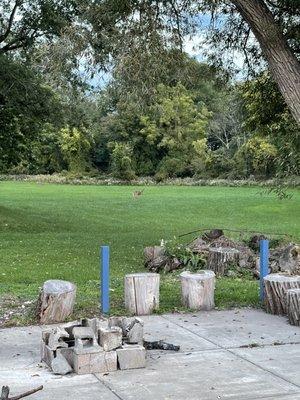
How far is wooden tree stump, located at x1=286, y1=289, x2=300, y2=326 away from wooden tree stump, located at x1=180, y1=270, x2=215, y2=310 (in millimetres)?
1160

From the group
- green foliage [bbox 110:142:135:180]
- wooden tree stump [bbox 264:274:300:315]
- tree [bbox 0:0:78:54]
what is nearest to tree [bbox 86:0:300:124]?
wooden tree stump [bbox 264:274:300:315]

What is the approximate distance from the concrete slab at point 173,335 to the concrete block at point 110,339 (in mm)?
867

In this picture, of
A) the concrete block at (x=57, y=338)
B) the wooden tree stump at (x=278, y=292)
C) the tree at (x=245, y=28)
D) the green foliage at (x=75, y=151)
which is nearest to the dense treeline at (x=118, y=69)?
the tree at (x=245, y=28)

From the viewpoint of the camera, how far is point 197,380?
18.7 ft

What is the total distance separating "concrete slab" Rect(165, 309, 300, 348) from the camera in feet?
23.4

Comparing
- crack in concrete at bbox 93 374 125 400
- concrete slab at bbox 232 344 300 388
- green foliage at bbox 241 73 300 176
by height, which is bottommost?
concrete slab at bbox 232 344 300 388

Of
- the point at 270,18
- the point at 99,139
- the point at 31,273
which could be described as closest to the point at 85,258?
the point at 31,273

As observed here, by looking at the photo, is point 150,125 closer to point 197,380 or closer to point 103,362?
point 103,362

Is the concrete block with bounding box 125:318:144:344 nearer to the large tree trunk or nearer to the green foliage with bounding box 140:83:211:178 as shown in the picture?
the large tree trunk

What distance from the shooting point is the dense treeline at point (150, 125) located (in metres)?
13.4

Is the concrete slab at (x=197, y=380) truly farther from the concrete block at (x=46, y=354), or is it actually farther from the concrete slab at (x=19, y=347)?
the concrete slab at (x=19, y=347)

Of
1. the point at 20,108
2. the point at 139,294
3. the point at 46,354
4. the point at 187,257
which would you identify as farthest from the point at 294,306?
the point at 20,108

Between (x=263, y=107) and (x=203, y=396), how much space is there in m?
10.6

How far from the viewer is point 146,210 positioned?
33281 millimetres
